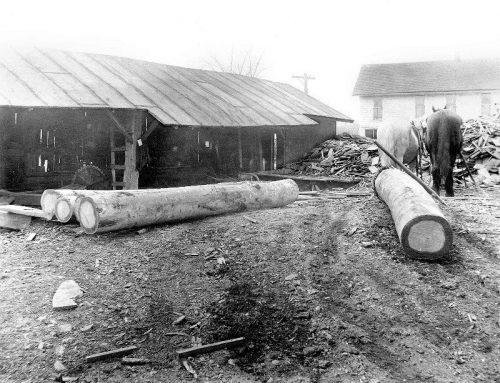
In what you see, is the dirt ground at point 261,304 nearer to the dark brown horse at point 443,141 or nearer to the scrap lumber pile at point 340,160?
the dark brown horse at point 443,141

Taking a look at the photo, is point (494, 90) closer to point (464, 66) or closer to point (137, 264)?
point (464, 66)

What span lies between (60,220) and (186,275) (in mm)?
2759

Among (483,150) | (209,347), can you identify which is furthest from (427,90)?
(209,347)

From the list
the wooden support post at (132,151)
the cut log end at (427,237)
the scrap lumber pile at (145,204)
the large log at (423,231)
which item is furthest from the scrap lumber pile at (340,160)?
the cut log end at (427,237)

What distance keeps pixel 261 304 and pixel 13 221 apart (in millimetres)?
4761

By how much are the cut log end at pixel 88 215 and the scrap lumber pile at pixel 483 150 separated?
10332 millimetres

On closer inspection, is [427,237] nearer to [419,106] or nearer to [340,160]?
[340,160]

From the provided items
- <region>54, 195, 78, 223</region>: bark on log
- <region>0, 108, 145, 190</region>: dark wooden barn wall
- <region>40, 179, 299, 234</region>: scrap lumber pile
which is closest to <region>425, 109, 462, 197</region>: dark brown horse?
<region>40, 179, 299, 234</region>: scrap lumber pile

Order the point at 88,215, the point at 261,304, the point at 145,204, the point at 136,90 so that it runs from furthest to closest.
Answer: the point at 136,90 → the point at 145,204 → the point at 88,215 → the point at 261,304

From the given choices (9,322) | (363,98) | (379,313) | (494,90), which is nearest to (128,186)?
(9,322)

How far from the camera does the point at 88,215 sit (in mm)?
6684

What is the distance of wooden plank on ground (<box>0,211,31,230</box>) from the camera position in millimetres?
7543

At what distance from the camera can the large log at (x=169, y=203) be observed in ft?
21.7

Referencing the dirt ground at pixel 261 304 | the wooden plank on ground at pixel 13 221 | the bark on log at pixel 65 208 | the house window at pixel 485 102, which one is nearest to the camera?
the dirt ground at pixel 261 304
